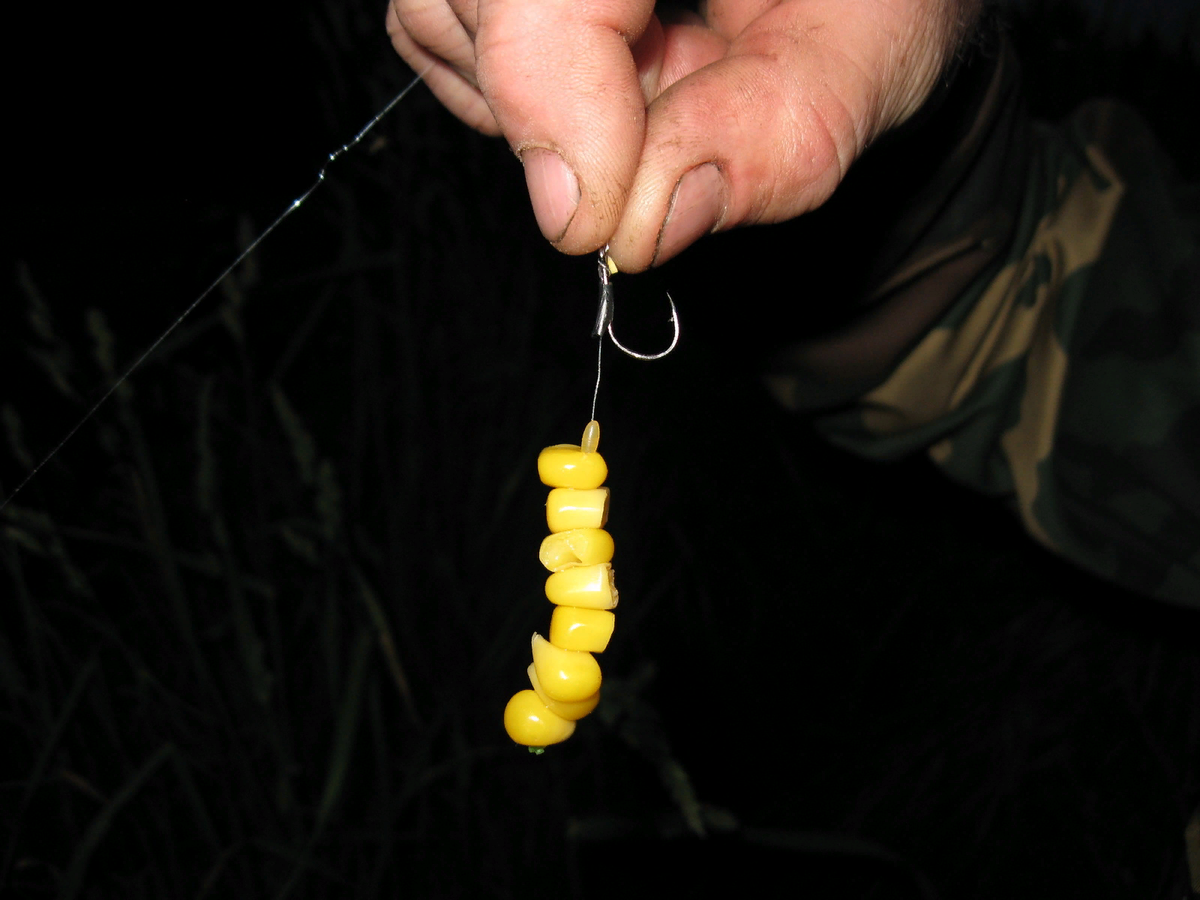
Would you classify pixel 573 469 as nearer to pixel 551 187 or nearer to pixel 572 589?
pixel 572 589

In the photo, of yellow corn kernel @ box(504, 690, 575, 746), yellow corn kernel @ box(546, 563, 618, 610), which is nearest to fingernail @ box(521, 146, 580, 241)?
yellow corn kernel @ box(546, 563, 618, 610)

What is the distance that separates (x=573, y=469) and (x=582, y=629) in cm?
12

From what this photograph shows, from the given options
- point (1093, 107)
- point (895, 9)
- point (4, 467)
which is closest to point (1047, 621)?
point (1093, 107)

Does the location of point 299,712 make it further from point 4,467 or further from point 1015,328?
point 1015,328

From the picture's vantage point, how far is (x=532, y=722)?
598 mm

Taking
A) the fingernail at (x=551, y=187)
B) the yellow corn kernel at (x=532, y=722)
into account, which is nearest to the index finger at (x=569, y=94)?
the fingernail at (x=551, y=187)

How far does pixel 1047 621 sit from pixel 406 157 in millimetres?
1457

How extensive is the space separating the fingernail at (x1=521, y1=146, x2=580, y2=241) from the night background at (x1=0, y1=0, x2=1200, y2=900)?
1.63 ft

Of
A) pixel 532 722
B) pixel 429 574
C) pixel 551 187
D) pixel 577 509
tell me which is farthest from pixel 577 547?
pixel 429 574

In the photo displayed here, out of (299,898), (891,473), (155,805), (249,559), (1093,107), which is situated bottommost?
Result: (891,473)

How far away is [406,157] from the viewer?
137 cm

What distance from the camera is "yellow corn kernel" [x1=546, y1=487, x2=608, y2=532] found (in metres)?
0.60

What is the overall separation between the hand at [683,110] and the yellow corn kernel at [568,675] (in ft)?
0.99

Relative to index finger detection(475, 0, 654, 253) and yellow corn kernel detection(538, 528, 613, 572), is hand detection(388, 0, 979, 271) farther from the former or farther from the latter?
yellow corn kernel detection(538, 528, 613, 572)
